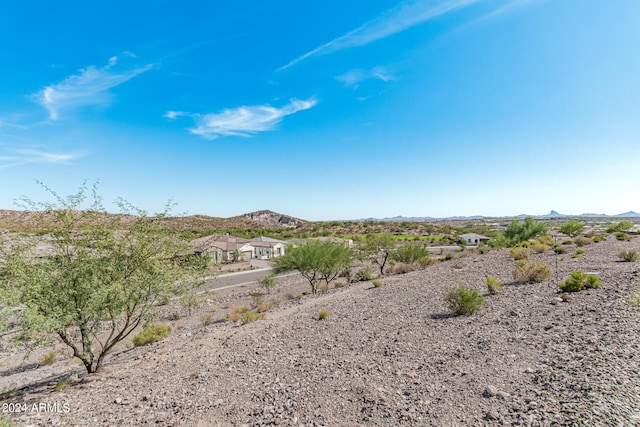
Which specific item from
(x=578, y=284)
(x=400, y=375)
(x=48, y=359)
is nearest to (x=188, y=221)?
(x=48, y=359)

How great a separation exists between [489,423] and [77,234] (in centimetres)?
1170

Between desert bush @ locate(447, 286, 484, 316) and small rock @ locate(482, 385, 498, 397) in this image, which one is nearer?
small rock @ locate(482, 385, 498, 397)

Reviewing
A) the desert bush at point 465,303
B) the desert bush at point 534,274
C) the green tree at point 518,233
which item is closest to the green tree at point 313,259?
the desert bush at point 534,274

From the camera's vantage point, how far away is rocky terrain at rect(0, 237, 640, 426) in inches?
226

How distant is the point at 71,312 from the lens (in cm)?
921

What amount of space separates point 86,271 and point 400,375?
9.40 meters

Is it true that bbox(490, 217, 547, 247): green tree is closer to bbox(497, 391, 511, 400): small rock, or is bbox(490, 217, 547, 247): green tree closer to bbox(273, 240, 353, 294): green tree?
bbox(273, 240, 353, 294): green tree

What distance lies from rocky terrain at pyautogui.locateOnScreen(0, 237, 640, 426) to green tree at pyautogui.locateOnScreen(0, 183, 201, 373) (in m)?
2.08

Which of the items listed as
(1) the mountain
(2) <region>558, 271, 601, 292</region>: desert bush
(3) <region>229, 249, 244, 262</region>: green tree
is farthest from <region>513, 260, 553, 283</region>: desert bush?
(1) the mountain

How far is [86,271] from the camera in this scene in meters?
9.60

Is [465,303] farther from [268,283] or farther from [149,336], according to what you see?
[268,283]

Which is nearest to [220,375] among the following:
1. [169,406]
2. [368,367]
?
[169,406]

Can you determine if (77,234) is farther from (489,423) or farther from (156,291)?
(489,423)

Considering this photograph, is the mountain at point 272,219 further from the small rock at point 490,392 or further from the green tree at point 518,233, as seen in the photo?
the small rock at point 490,392
